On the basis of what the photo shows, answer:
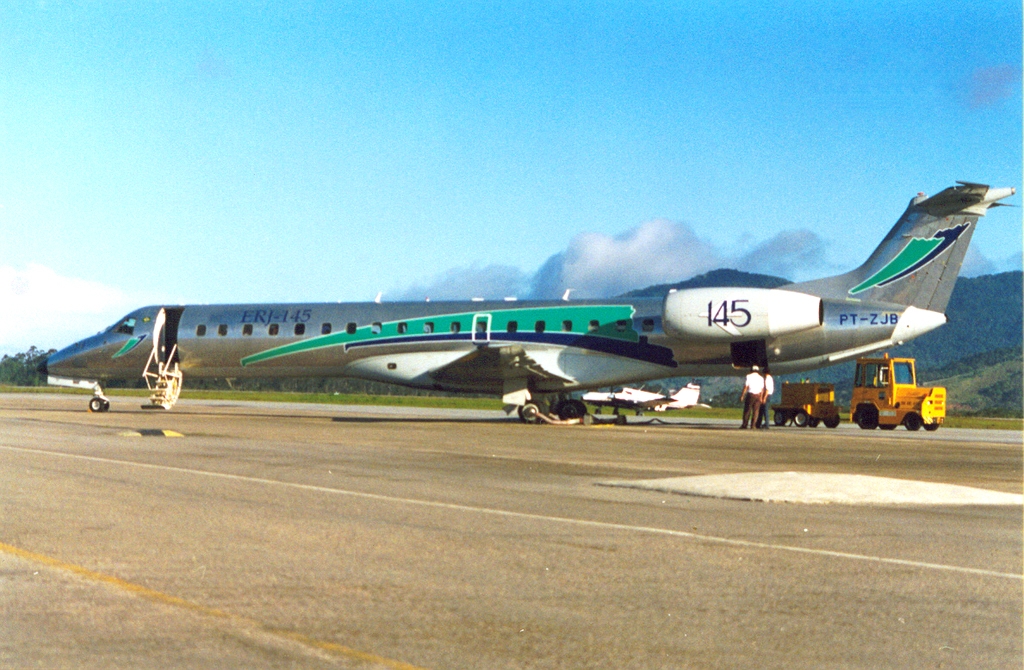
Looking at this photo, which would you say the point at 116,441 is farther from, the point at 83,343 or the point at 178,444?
the point at 83,343

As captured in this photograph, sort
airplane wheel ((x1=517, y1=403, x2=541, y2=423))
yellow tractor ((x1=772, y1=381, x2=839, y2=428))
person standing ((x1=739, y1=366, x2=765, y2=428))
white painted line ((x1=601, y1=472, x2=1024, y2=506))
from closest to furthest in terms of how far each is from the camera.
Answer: white painted line ((x1=601, y1=472, x2=1024, y2=506)), person standing ((x1=739, y1=366, x2=765, y2=428)), airplane wheel ((x1=517, y1=403, x2=541, y2=423)), yellow tractor ((x1=772, y1=381, x2=839, y2=428))

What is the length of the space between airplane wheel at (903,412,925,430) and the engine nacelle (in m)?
6.28

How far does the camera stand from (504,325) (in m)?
35.4

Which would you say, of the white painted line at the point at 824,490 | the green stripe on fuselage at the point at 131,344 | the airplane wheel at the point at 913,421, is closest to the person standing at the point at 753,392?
the airplane wheel at the point at 913,421

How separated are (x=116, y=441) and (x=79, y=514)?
12.2 meters

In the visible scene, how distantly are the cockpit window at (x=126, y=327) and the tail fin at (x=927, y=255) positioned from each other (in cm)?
2406

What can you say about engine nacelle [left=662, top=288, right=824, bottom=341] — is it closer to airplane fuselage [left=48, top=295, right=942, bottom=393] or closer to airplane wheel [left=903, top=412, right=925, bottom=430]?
airplane fuselage [left=48, top=295, right=942, bottom=393]

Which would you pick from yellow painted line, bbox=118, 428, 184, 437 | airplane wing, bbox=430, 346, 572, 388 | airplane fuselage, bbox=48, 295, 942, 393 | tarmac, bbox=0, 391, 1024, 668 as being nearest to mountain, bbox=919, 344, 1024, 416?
airplane fuselage, bbox=48, 295, 942, 393

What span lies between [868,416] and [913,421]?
5.19 feet

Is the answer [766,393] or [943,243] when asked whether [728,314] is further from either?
[943,243]

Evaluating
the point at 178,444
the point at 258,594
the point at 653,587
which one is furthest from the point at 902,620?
the point at 178,444

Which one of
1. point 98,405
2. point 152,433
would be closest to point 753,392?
point 152,433

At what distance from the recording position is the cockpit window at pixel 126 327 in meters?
39.7

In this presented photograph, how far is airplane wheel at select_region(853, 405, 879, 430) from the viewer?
3734 centimetres
